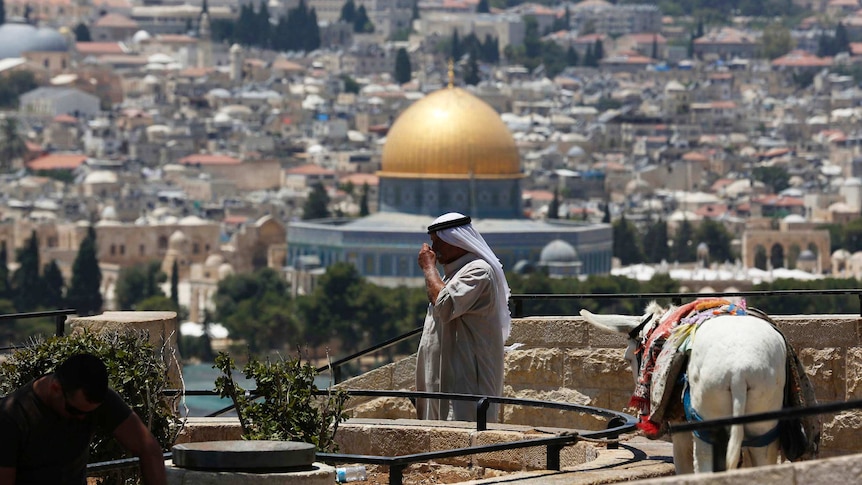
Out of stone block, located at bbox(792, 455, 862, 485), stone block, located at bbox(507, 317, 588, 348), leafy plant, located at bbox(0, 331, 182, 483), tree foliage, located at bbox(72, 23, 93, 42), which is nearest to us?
stone block, located at bbox(792, 455, 862, 485)

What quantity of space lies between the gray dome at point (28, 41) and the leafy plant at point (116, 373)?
14497 cm

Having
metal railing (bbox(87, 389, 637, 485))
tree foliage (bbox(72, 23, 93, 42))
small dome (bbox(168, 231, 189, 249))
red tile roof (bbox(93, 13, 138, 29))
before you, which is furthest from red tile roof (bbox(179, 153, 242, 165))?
metal railing (bbox(87, 389, 637, 485))

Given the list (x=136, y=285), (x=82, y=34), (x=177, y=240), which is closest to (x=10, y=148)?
(x=177, y=240)

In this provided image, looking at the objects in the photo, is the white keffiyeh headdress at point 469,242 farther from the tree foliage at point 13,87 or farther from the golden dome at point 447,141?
the tree foliage at point 13,87

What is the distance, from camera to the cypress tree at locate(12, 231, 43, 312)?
80.4m

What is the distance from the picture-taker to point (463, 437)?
838 cm

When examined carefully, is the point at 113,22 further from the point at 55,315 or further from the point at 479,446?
the point at 479,446

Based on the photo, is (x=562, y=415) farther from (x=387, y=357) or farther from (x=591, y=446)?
(x=387, y=357)

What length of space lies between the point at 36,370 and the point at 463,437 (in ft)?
4.34

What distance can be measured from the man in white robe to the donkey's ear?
708mm

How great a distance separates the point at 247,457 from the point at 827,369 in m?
3.61

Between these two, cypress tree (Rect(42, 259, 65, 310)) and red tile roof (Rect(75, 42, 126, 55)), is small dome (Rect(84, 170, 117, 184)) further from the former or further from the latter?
red tile roof (Rect(75, 42, 126, 55))

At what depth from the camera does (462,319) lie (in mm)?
8773

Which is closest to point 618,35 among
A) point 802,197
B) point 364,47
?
point 364,47
